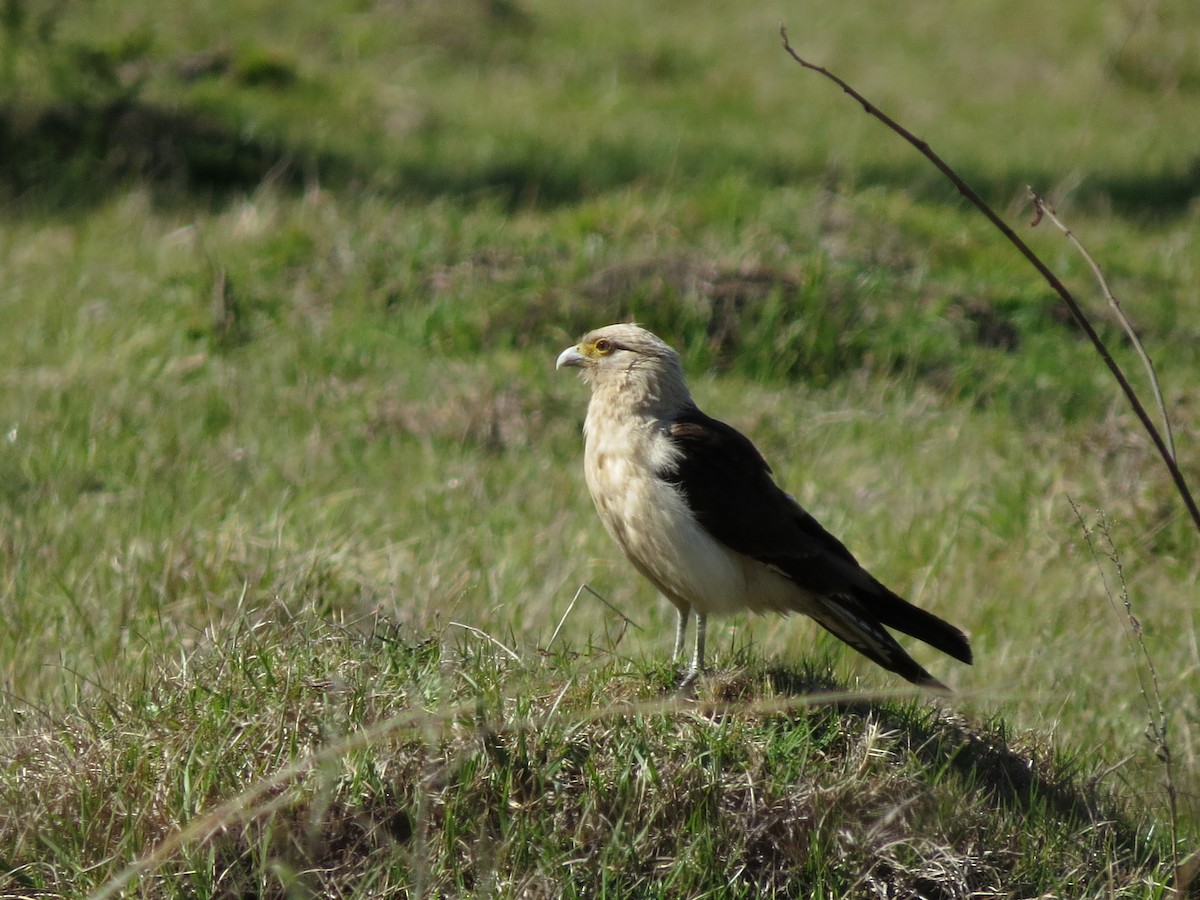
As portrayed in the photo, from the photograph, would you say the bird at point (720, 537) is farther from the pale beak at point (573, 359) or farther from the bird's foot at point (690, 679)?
the pale beak at point (573, 359)

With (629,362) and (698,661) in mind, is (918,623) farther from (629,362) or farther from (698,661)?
(629,362)

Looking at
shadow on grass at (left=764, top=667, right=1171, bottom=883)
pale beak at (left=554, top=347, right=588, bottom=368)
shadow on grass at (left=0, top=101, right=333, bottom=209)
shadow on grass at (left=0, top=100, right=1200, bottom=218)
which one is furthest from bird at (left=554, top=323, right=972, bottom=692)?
shadow on grass at (left=0, top=101, right=333, bottom=209)

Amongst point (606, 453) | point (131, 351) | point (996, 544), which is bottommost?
point (131, 351)

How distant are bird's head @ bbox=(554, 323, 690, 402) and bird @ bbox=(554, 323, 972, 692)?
0.11ft

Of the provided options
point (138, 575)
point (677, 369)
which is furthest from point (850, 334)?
point (138, 575)

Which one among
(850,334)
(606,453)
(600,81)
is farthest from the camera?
(600,81)

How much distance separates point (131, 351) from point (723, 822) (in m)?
4.99

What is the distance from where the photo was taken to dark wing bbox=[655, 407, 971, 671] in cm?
437

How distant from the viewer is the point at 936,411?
770 centimetres

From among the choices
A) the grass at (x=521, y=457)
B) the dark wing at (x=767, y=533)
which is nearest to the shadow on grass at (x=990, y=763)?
the grass at (x=521, y=457)

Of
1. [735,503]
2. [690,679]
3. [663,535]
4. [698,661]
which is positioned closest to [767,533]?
[735,503]

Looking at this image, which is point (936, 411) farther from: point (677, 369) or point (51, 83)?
point (51, 83)

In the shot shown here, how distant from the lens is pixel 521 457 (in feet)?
22.4

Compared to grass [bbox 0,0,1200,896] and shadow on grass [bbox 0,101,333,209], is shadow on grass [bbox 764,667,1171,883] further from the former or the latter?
shadow on grass [bbox 0,101,333,209]
